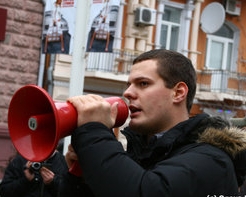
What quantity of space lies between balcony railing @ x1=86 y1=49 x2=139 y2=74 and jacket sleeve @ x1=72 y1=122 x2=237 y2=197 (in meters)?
13.8

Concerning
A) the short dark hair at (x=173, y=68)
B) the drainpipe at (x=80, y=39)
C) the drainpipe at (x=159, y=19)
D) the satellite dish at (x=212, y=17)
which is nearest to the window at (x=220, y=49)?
the satellite dish at (x=212, y=17)

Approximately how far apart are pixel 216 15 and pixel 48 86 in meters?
6.78

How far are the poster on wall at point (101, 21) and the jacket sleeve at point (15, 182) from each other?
168cm

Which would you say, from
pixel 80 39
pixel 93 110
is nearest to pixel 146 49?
pixel 80 39

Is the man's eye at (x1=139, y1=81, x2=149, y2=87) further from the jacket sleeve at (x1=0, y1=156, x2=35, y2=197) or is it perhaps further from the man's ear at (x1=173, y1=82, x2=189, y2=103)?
the jacket sleeve at (x1=0, y1=156, x2=35, y2=197)

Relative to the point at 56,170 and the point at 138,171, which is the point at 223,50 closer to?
the point at 56,170

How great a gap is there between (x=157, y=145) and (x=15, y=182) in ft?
11.2

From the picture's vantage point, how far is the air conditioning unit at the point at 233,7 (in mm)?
18969

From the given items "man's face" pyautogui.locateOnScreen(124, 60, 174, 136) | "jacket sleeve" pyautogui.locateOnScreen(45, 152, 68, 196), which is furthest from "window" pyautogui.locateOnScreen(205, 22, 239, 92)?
"man's face" pyautogui.locateOnScreen(124, 60, 174, 136)

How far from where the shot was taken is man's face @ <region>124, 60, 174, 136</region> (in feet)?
7.10

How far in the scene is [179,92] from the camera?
2227 millimetres

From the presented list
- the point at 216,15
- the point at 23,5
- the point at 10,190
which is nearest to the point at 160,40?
the point at 216,15

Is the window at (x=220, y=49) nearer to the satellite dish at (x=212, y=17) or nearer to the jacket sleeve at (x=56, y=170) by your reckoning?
the satellite dish at (x=212, y=17)

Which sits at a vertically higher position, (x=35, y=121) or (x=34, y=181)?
(x=35, y=121)
